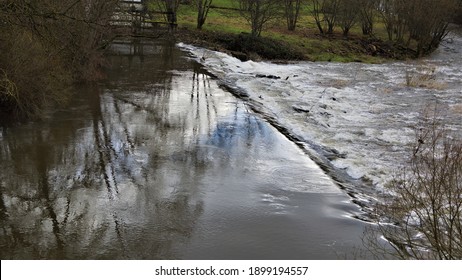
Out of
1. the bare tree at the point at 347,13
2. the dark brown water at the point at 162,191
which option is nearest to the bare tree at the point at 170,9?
the bare tree at the point at 347,13

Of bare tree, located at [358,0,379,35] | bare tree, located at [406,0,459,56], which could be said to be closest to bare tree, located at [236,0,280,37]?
bare tree, located at [358,0,379,35]

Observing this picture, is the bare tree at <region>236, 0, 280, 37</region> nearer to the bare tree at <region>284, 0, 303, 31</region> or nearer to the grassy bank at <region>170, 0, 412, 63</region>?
the grassy bank at <region>170, 0, 412, 63</region>

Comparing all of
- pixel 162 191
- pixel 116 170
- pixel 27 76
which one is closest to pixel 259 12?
pixel 27 76

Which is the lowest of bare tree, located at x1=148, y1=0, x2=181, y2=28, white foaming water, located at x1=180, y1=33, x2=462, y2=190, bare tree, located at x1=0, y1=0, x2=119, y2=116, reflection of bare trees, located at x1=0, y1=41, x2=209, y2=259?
reflection of bare trees, located at x1=0, y1=41, x2=209, y2=259

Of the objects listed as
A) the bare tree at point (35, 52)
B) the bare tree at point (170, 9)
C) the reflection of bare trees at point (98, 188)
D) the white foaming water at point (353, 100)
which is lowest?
the reflection of bare trees at point (98, 188)

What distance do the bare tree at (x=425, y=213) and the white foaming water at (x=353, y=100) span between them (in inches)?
72.1

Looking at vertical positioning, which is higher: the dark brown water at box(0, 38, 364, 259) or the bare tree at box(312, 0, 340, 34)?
the bare tree at box(312, 0, 340, 34)

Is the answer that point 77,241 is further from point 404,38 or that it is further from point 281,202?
point 404,38

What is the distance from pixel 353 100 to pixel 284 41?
13.9 metres

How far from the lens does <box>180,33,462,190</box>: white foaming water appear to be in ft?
41.0

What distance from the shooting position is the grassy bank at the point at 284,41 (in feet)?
96.1

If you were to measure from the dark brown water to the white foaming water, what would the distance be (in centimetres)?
140

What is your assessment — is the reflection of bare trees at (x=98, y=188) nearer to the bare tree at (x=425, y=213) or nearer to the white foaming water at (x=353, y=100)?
the bare tree at (x=425, y=213)

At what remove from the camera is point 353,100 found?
741 inches
